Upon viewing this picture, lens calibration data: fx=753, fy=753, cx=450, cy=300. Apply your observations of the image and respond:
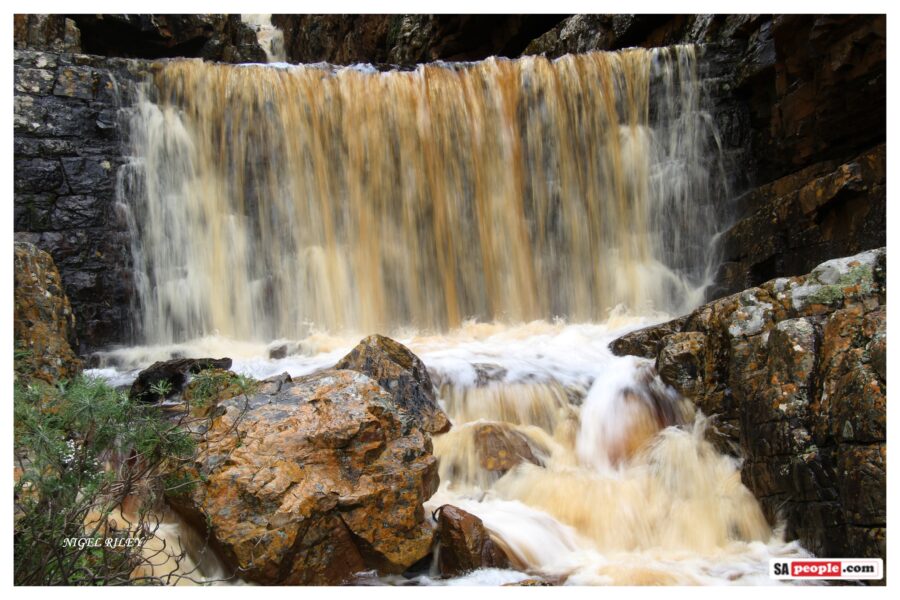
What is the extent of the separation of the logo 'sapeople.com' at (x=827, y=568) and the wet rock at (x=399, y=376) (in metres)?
2.77

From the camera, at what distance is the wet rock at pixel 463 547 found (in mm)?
4391

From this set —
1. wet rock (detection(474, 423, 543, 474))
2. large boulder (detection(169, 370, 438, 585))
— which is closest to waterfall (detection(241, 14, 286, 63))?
wet rock (detection(474, 423, 543, 474))

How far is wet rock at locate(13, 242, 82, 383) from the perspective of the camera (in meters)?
6.33

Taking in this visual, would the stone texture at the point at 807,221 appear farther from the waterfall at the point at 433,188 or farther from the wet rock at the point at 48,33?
the wet rock at the point at 48,33

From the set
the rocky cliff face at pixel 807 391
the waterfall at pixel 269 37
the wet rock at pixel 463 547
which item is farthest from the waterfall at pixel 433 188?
the waterfall at pixel 269 37

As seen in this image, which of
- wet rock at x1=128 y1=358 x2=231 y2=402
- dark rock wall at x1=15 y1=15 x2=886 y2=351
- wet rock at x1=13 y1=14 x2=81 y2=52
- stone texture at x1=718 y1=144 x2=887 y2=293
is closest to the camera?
wet rock at x1=128 y1=358 x2=231 y2=402

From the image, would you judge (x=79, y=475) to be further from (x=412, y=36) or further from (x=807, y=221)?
(x=412, y=36)

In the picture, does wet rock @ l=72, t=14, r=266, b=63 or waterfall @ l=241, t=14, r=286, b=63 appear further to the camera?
waterfall @ l=241, t=14, r=286, b=63

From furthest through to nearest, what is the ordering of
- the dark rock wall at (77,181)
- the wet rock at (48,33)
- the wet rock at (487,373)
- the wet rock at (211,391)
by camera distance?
1. the wet rock at (48,33)
2. the dark rock wall at (77,181)
3. the wet rock at (487,373)
4. the wet rock at (211,391)

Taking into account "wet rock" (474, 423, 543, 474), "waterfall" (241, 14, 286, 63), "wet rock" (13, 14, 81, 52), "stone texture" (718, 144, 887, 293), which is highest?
"waterfall" (241, 14, 286, 63)

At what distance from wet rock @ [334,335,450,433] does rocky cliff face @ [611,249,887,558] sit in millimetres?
1941

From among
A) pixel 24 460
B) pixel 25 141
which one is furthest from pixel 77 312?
pixel 24 460

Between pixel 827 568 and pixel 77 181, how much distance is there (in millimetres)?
8201

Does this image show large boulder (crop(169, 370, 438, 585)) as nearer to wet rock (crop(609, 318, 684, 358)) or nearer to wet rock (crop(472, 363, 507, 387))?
wet rock (crop(472, 363, 507, 387))
